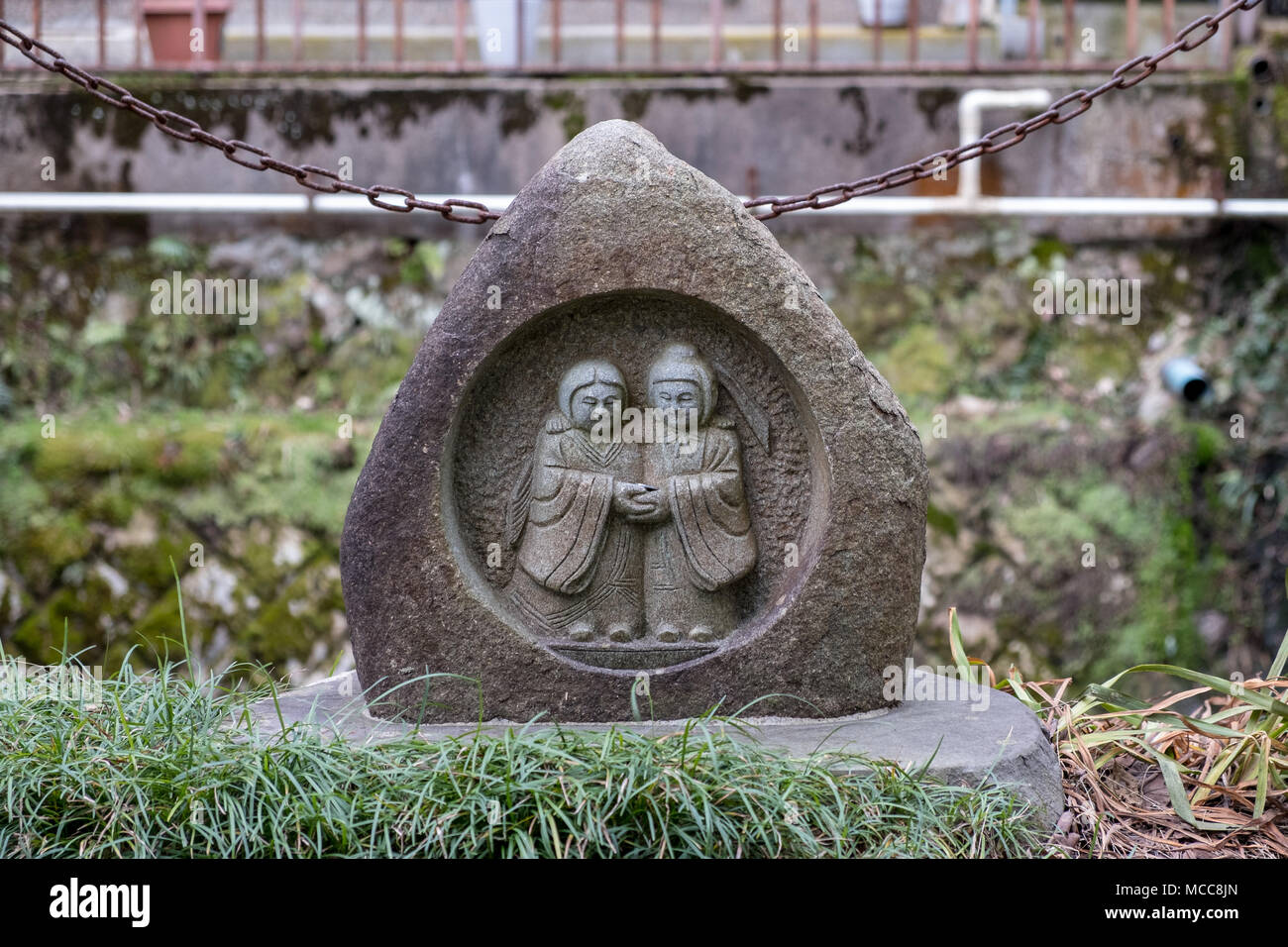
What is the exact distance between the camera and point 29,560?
4945 mm

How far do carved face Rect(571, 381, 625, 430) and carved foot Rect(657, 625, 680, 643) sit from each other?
584mm

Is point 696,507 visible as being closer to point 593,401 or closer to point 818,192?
point 593,401

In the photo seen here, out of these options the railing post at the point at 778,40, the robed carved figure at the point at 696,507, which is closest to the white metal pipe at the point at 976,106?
the railing post at the point at 778,40

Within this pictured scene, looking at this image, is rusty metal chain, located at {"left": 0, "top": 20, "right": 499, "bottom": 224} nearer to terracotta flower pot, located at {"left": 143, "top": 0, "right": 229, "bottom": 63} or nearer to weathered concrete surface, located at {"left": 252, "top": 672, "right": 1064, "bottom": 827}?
weathered concrete surface, located at {"left": 252, "top": 672, "right": 1064, "bottom": 827}

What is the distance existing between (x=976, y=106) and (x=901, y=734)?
3106 mm

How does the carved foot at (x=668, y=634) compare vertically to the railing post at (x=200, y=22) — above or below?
below

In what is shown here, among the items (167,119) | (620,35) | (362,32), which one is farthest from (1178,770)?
(362,32)

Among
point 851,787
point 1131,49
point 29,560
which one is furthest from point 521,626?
point 1131,49

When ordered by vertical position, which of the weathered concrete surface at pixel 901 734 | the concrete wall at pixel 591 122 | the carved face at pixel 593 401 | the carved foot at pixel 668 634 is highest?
the concrete wall at pixel 591 122

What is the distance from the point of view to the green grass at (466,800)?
2.45 m

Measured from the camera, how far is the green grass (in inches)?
96.3

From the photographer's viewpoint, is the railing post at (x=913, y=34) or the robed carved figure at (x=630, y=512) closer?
the robed carved figure at (x=630, y=512)

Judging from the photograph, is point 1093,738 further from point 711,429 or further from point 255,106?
point 255,106

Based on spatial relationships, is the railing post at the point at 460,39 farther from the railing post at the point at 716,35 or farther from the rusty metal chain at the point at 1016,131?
the rusty metal chain at the point at 1016,131
